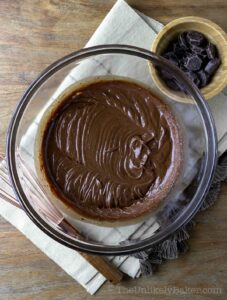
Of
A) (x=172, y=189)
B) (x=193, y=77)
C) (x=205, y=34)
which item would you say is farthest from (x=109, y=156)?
(x=205, y=34)

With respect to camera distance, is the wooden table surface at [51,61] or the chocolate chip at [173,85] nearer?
the chocolate chip at [173,85]

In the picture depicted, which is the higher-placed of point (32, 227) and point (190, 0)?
point (190, 0)

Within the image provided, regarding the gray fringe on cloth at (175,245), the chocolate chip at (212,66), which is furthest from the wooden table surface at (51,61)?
the chocolate chip at (212,66)

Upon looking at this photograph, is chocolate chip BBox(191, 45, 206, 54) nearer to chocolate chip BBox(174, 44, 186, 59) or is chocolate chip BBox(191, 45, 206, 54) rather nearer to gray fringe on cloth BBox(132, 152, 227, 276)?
chocolate chip BBox(174, 44, 186, 59)

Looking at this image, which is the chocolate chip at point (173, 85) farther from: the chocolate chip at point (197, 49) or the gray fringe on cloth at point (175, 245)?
the gray fringe on cloth at point (175, 245)

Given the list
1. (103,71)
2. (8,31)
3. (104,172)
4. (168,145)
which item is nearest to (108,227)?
(104,172)

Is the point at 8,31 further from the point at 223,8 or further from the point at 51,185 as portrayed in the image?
the point at 223,8

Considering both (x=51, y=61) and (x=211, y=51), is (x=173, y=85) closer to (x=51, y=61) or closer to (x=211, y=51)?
(x=211, y=51)

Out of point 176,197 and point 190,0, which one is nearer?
point 176,197
